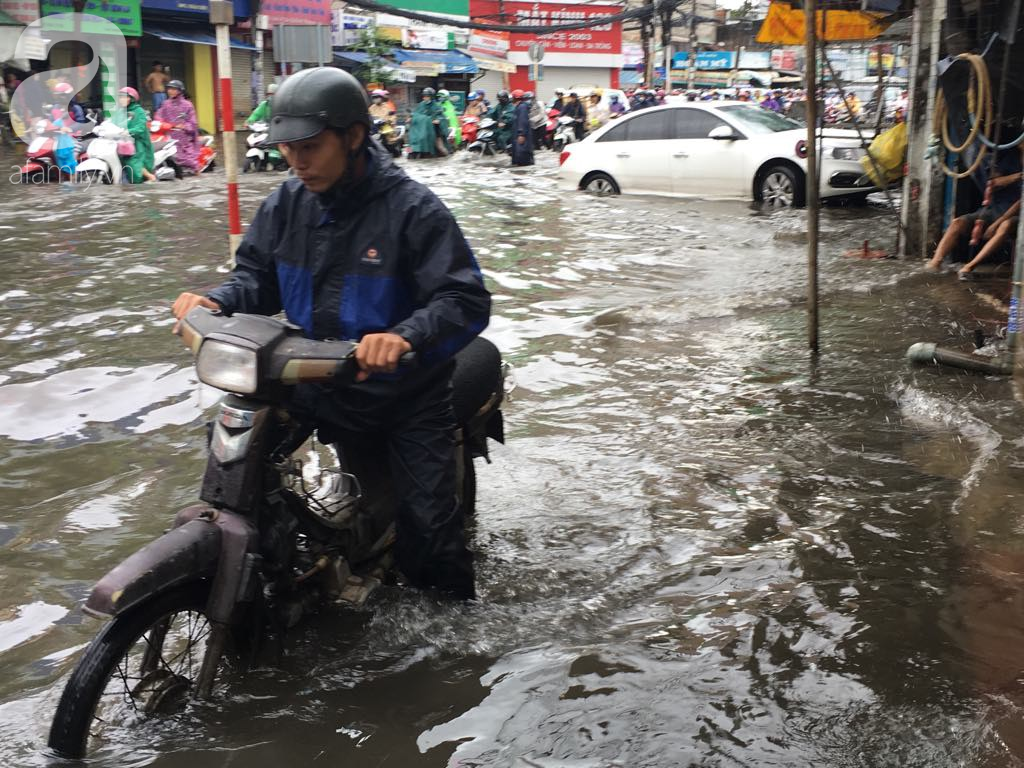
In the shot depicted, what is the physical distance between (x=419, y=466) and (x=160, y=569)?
0.82 meters

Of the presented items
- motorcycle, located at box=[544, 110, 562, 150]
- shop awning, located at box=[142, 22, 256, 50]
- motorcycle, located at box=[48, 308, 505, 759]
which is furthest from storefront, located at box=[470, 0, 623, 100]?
motorcycle, located at box=[48, 308, 505, 759]

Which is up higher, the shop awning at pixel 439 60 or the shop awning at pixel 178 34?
the shop awning at pixel 439 60

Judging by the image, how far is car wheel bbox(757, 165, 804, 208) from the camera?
1354 centimetres

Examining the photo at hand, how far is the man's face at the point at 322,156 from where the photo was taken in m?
2.80

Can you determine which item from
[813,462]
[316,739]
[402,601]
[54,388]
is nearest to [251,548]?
[316,739]

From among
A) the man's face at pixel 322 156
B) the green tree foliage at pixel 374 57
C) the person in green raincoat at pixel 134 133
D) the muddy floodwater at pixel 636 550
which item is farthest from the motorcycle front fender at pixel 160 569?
the green tree foliage at pixel 374 57

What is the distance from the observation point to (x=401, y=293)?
9.87 feet

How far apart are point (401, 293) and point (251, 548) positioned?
83cm

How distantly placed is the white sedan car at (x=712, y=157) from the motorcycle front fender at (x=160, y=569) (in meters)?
11.5

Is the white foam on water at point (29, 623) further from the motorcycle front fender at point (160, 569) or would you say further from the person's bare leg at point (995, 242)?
the person's bare leg at point (995, 242)

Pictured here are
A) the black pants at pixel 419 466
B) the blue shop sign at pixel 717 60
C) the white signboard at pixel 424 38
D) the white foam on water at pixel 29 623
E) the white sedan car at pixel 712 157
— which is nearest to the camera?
the black pants at pixel 419 466

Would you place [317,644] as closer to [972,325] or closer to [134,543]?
[134,543]

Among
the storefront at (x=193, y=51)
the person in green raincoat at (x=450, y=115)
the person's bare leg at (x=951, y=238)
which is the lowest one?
the person's bare leg at (x=951, y=238)

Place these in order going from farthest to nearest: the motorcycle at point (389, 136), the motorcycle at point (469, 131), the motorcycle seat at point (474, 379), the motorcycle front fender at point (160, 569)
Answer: the motorcycle at point (469, 131) → the motorcycle at point (389, 136) → the motorcycle seat at point (474, 379) → the motorcycle front fender at point (160, 569)
